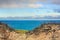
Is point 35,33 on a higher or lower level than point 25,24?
lower

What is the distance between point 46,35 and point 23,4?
1.42 ft

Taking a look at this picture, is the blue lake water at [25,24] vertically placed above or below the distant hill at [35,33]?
above

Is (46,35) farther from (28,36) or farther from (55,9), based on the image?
(55,9)

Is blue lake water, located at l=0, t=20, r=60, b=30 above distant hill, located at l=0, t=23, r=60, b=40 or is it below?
above

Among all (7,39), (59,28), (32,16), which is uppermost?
(32,16)

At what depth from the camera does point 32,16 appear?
163cm

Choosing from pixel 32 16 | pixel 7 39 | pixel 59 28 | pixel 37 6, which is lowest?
pixel 7 39

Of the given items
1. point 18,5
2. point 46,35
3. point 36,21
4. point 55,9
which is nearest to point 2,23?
point 18,5

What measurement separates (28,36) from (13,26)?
0.65ft

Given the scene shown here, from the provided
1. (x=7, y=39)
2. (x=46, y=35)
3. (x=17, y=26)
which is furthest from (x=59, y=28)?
(x=7, y=39)

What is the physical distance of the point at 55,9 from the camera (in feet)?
5.39

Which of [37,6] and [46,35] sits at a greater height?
[37,6]

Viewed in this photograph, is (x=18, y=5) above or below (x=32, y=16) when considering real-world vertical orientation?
above

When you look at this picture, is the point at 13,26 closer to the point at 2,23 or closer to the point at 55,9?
the point at 2,23
